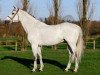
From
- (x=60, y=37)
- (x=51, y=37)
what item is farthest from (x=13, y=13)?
(x=60, y=37)

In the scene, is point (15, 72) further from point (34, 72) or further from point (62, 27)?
point (62, 27)

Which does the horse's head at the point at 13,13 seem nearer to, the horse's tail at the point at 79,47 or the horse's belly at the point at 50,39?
the horse's belly at the point at 50,39

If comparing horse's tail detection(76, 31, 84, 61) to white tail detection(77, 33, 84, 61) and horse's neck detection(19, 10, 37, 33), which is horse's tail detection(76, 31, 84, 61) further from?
horse's neck detection(19, 10, 37, 33)

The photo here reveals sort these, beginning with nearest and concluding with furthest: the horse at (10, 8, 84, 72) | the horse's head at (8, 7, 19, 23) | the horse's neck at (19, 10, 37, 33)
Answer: the horse at (10, 8, 84, 72) < the horse's neck at (19, 10, 37, 33) < the horse's head at (8, 7, 19, 23)

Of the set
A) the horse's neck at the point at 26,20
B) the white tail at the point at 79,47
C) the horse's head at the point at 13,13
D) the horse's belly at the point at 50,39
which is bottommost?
the white tail at the point at 79,47

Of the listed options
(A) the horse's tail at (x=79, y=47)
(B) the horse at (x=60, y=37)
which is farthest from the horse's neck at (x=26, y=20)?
(A) the horse's tail at (x=79, y=47)

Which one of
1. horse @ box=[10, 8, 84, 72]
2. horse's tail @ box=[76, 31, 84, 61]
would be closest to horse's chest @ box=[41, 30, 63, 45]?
horse @ box=[10, 8, 84, 72]

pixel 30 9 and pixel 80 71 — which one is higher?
pixel 30 9

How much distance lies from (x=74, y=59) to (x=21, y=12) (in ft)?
8.63

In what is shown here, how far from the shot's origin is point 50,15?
29.4 m

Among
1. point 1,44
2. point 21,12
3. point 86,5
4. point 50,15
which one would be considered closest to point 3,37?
point 1,44

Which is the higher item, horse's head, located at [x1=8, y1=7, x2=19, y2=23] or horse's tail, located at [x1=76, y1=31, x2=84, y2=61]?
horse's head, located at [x1=8, y1=7, x2=19, y2=23]

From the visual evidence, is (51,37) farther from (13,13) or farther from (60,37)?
(13,13)

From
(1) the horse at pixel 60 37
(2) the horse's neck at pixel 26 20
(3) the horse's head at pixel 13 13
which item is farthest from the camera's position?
(3) the horse's head at pixel 13 13
